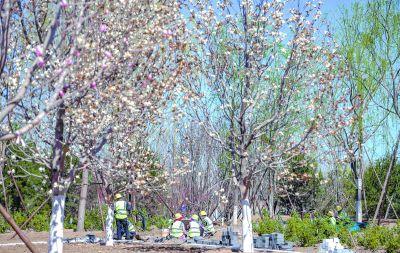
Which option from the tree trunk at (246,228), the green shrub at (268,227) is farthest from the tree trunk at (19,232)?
the green shrub at (268,227)

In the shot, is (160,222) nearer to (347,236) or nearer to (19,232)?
(347,236)

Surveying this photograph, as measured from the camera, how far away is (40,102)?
9.91 metres

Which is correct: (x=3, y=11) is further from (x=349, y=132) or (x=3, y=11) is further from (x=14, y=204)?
(x=14, y=204)

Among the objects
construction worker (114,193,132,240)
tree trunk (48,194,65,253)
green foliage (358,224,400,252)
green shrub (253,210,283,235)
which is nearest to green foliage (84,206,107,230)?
construction worker (114,193,132,240)

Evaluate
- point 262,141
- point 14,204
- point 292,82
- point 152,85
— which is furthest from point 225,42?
point 14,204

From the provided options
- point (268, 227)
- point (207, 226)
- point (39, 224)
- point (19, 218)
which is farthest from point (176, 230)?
point (19, 218)

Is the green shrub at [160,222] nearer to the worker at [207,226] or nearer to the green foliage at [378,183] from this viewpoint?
the worker at [207,226]

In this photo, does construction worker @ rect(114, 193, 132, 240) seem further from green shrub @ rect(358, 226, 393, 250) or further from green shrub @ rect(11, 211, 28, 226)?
green shrub @ rect(11, 211, 28, 226)

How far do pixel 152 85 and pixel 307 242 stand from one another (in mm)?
9463

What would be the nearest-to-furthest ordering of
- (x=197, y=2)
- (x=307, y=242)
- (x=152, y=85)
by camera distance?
(x=152, y=85), (x=197, y=2), (x=307, y=242)

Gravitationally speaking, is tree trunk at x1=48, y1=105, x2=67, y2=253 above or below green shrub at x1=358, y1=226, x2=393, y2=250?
→ above

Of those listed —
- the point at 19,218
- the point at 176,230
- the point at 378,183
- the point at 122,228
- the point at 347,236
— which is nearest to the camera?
the point at 347,236

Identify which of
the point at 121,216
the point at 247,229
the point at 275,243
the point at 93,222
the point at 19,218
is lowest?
the point at 275,243

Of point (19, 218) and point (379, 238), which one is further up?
point (19, 218)
